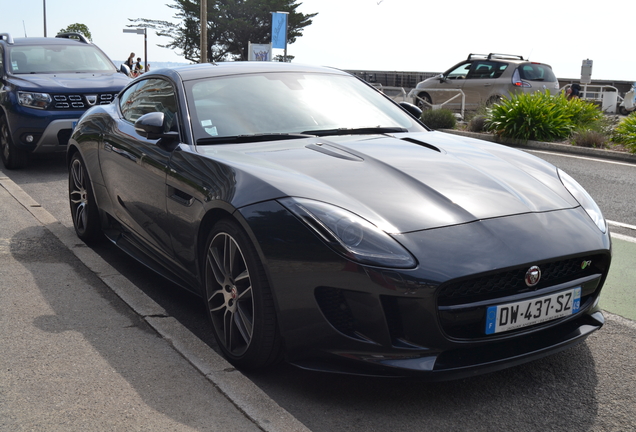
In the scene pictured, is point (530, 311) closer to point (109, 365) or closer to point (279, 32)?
point (109, 365)

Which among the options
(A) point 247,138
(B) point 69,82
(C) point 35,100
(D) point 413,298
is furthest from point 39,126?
(D) point 413,298

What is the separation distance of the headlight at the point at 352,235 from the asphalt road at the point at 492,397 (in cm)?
64

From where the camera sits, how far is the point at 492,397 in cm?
312

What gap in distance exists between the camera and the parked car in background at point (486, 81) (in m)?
18.4

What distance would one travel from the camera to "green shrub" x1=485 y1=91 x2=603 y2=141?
45.4 feet

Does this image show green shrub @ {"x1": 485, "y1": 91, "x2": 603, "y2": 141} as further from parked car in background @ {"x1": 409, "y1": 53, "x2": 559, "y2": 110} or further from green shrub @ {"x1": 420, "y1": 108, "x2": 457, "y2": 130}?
parked car in background @ {"x1": 409, "y1": 53, "x2": 559, "y2": 110}

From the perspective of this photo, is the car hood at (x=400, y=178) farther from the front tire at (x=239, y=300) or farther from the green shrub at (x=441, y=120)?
the green shrub at (x=441, y=120)

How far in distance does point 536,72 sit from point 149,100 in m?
15.7

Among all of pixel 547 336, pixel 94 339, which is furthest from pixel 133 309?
pixel 547 336

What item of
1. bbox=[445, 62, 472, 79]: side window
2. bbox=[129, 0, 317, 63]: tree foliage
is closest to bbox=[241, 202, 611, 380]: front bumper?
bbox=[445, 62, 472, 79]: side window

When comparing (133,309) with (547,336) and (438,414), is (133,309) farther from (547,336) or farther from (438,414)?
(547,336)

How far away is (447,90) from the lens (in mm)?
18828

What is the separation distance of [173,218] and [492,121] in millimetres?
11832

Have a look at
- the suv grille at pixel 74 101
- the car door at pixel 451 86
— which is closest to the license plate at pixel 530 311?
the suv grille at pixel 74 101
